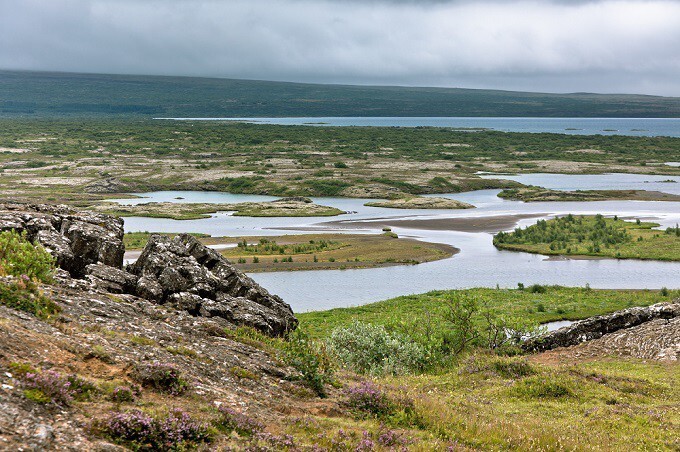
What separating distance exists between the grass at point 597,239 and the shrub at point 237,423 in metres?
61.2

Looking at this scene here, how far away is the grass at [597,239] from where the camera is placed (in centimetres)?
6769

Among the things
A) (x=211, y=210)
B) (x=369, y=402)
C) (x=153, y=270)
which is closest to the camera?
(x=369, y=402)

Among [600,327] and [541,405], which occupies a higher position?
[541,405]

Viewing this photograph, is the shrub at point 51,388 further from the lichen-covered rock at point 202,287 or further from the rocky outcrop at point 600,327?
the rocky outcrop at point 600,327

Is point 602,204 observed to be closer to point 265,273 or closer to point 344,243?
point 344,243

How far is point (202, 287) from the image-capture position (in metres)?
21.7

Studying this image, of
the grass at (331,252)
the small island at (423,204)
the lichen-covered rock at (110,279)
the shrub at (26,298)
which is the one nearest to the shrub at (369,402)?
the shrub at (26,298)

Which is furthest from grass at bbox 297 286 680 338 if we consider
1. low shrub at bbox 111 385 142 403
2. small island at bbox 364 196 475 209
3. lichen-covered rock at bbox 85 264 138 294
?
small island at bbox 364 196 475 209

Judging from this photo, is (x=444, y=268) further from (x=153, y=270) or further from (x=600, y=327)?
(x=153, y=270)

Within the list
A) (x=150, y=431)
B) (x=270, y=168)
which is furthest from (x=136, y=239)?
(x=270, y=168)

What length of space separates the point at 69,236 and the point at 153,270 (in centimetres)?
305

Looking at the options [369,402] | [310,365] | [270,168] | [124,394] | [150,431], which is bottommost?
[270,168]

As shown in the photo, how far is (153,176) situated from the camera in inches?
5551

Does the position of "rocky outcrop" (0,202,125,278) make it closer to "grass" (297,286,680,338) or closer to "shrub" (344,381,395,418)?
"shrub" (344,381,395,418)
